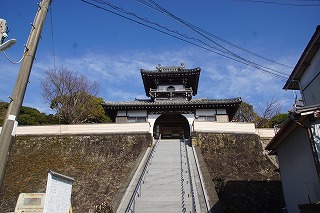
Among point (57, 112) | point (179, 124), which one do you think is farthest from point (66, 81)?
point (179, 124)

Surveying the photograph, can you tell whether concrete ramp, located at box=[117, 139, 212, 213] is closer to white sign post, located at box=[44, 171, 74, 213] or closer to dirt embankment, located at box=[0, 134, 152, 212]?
dirt embankment, located at box=[0, 134, 152, 212]

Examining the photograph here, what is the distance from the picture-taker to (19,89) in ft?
16.6

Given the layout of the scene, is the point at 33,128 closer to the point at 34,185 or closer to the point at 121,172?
the point at 34,185

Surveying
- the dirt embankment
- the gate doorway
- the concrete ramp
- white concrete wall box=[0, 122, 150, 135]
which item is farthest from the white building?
the gate doorway

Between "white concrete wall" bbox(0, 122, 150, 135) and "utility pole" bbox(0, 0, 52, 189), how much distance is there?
17.1 meters

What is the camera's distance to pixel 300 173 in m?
9.72

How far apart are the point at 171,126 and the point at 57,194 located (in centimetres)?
2378

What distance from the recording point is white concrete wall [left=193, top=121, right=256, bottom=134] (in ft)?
74.4

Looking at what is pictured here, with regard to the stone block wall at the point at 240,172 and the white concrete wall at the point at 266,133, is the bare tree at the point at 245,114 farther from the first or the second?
the stone block wall at the point at 240,172

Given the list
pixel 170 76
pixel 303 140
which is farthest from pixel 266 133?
pixel 303 140

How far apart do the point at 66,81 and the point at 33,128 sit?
40.5ft

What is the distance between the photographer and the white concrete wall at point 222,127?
22688 millimetres

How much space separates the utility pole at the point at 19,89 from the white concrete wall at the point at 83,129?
55.9 feet

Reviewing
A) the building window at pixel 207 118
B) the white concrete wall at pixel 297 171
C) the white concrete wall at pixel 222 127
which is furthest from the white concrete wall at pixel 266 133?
the white concrete wall at pixel 297 171
